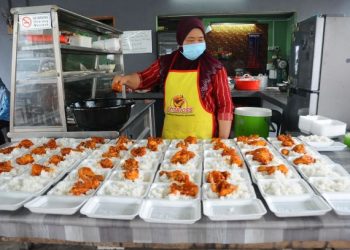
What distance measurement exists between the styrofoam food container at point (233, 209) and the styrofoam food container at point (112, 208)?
0.97 feet

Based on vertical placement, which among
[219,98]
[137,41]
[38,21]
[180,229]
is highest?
[137,41]

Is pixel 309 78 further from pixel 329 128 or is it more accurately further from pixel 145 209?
pixel 145 209

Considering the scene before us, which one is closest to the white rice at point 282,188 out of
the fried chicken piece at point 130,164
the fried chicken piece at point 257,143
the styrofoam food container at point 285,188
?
the styrofoam food container at point 285,188

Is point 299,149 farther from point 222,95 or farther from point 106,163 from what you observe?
point 106,163

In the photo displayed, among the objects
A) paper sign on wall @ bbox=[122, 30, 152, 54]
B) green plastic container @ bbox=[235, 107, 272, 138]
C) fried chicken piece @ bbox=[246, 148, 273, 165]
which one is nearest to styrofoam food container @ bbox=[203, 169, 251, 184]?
fried chicken piece @ bbox=[246, 148, 273, 165]

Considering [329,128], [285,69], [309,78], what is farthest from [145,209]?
[285,69]

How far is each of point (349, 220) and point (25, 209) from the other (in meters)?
1.33

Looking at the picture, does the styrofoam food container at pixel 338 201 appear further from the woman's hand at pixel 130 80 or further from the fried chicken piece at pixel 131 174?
the woman's hand at pixel 130 80

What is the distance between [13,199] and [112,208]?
0.47m

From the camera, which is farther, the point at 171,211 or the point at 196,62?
the point at 196,62

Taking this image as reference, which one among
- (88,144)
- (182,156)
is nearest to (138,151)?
(182,156)

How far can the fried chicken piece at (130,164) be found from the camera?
61.0 inches

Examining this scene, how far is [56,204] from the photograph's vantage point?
1274 millimetres

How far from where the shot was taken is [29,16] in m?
2.40
